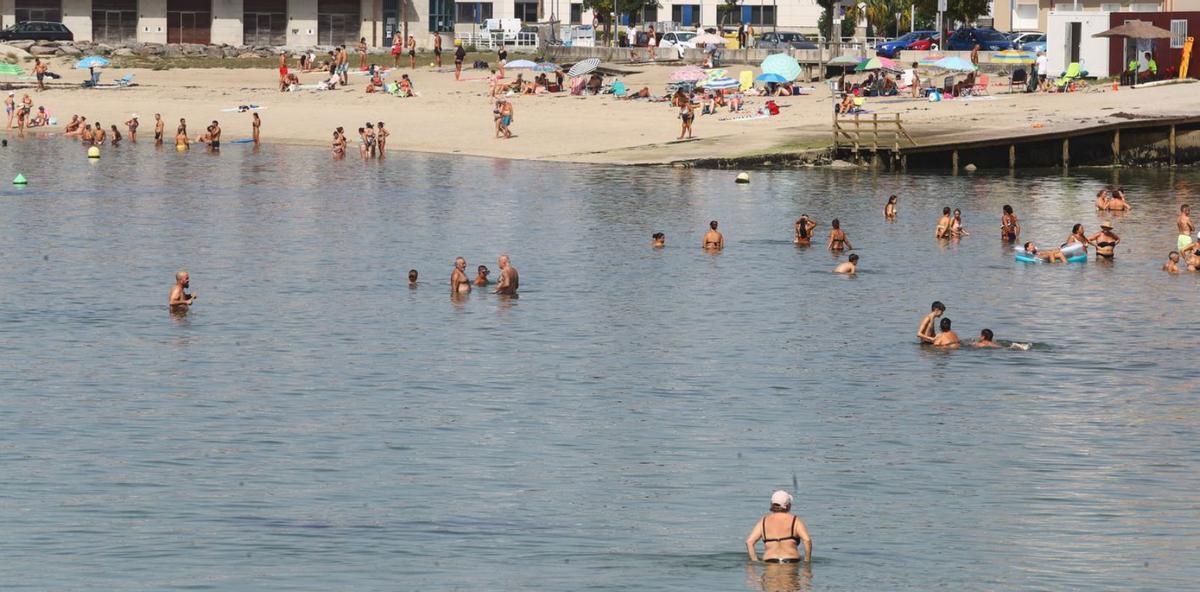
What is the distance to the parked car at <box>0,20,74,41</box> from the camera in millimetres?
100188

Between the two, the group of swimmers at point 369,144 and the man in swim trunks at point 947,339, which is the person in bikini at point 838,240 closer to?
the man in swim trunks at point 947,339

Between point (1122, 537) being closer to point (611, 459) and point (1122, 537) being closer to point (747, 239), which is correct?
point (611, 459)

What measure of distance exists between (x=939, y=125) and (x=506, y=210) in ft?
66.0

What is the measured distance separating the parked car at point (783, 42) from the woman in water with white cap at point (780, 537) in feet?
223

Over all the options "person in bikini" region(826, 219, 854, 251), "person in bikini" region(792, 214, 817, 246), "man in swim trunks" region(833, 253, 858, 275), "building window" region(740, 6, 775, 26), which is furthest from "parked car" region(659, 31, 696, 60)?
"man in swim trunks" region(833, 253, 858, 275)

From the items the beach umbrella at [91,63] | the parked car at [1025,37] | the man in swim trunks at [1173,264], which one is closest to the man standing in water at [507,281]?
the man in swim trunks at [1173,264]

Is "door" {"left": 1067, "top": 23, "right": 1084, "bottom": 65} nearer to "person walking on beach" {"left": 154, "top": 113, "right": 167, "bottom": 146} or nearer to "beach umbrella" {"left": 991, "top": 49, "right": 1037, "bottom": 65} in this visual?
"beach umbrella" {"left": 991, "top": 49, "right": 1037, "bottom": 65}

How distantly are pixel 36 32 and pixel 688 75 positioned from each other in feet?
145

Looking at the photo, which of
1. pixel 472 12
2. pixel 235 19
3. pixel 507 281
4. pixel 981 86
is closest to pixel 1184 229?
pixel 507 281

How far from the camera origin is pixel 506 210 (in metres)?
54.5

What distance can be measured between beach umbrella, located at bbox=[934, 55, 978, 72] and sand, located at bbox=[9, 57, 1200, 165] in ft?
5.98

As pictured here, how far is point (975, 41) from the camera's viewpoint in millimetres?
88688

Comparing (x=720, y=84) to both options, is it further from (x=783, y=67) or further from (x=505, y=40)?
(x=505, y=40)

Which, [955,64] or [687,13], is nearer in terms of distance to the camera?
[955,64]
